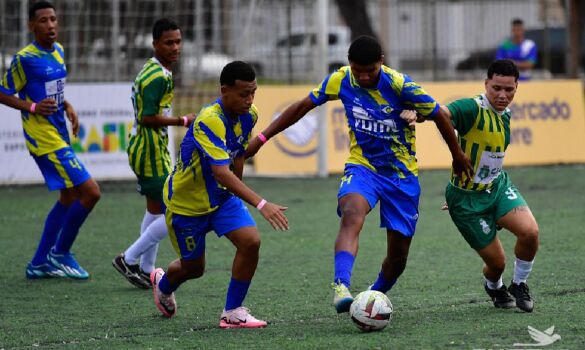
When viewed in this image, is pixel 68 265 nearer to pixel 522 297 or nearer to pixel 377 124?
pixel 377 124

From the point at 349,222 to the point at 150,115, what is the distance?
97.9 inches

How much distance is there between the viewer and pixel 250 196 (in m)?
6.16

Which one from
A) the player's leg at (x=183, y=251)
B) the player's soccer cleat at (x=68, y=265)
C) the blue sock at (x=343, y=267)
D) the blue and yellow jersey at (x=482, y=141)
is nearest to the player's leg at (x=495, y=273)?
the blue and yellow jersey at (x=482, y=141)

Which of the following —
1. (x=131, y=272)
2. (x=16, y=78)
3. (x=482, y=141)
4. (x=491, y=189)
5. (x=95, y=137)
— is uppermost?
(x=16, y=78)

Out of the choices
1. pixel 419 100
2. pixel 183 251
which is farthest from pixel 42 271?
pixel 419 100

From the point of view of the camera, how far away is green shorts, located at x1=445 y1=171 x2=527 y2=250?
7.00 metres

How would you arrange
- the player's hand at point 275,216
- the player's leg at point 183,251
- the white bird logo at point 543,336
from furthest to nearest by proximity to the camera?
the player's leg at point 183,251, the player's hand at point 275,216, the white bird logo at point 543,336

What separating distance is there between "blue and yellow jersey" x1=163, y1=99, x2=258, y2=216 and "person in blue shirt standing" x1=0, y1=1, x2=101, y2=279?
2.47 metres

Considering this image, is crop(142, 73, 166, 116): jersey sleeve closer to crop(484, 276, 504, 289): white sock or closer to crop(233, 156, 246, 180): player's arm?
crop(233, 156, 246, 180): player's arm

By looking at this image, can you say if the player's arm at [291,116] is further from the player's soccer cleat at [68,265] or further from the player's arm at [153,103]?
the player's soccer cleat at [68,265]

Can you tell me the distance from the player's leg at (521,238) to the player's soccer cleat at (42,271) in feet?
12.6

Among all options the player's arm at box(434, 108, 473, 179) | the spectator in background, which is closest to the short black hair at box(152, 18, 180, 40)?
the player's arm at box(434, 108, 473, 179)

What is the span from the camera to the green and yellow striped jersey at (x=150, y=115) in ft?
27.6

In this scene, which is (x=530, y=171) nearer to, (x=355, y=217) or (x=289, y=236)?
(x=289, y=236)
